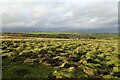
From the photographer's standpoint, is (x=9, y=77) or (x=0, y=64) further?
(x=0, y=64)

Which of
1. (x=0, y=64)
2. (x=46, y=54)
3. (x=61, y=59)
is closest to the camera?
(x=0, y=64)

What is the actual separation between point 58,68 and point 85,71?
5.87 m

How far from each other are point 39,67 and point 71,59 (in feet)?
32.8

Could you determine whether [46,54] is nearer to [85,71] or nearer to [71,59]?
[71,59]

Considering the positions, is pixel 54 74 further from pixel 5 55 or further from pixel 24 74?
pixel 5 55

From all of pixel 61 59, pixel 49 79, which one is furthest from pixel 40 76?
pixel 61 59

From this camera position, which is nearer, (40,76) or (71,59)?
(40,76)

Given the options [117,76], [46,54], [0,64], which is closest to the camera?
[117,76]

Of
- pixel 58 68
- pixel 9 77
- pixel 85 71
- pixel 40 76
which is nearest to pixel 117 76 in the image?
pixel 85 71

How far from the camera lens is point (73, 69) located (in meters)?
41.5

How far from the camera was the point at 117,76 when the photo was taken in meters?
40.4

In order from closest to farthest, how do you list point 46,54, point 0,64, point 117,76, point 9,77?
point 9,77, point 117,76, point 0,64, point 46,54

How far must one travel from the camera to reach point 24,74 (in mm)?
38531

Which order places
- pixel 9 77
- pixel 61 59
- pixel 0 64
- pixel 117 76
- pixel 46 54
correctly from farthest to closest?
pixel 46 54 → pixel 61 59 → pixel 0 64 → pixel 117 76 → pixel 9 77
